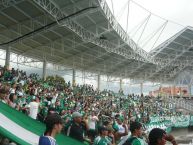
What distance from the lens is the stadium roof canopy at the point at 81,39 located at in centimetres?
2128

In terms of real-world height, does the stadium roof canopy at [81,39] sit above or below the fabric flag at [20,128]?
above

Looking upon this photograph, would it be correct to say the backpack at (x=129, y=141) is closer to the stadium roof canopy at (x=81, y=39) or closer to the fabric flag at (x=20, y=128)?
the fabric flag at (x=20, y=128)

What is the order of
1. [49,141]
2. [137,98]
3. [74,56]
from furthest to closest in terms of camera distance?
[137,98] < [74,56] < [49,141]

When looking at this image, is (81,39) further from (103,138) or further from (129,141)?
(129,141)

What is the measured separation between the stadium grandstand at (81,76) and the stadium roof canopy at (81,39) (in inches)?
2.3

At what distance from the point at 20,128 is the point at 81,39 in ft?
72.9

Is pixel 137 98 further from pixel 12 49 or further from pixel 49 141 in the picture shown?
pixel 49 141

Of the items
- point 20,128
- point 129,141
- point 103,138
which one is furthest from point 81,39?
point 129,141

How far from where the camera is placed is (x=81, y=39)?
91.6 feet

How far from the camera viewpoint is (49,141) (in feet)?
12.4

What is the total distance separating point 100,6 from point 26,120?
15.8 meters

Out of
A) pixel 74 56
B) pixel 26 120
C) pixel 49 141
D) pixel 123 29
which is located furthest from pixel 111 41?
pixel 49 141

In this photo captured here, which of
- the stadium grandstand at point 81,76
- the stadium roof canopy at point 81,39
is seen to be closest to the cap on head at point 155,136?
the stadium grandstand at point 81,76

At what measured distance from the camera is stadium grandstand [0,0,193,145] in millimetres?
6348
